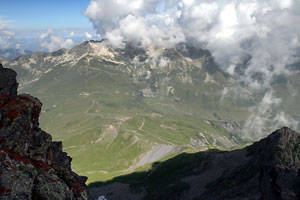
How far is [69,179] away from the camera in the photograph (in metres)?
26.9

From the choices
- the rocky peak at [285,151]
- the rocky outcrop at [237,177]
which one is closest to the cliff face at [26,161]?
the rocky outcrop at [237,177]

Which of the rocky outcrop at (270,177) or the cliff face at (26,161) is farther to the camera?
the rocky outcrop at (270,177)

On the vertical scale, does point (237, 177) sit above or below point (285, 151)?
below

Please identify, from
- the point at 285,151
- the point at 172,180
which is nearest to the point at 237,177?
the point at 285,151

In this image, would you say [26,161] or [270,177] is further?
[270,177]

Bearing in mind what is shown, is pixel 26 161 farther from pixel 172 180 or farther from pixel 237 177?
pixel 172 180

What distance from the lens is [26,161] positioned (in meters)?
23.2

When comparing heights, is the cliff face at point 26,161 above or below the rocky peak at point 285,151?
below

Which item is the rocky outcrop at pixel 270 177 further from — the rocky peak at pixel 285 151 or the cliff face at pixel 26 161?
the cliff face at pixel 26 161

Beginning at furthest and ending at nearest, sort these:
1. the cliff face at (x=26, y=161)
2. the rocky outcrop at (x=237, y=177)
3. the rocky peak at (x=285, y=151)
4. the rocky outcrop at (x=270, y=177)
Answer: the rocky peak at (x=285, y=151) < the rocky outcrop at (x=237, y=177) < the rocky outcrop at (x=270, y=177) < the cliff face at (x=26, y=161)

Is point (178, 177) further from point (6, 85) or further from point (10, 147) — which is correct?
point (10, 147)

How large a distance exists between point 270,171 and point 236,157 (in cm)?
7049

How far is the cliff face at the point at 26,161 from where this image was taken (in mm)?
20413

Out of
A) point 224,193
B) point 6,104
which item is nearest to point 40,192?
point 6,104
